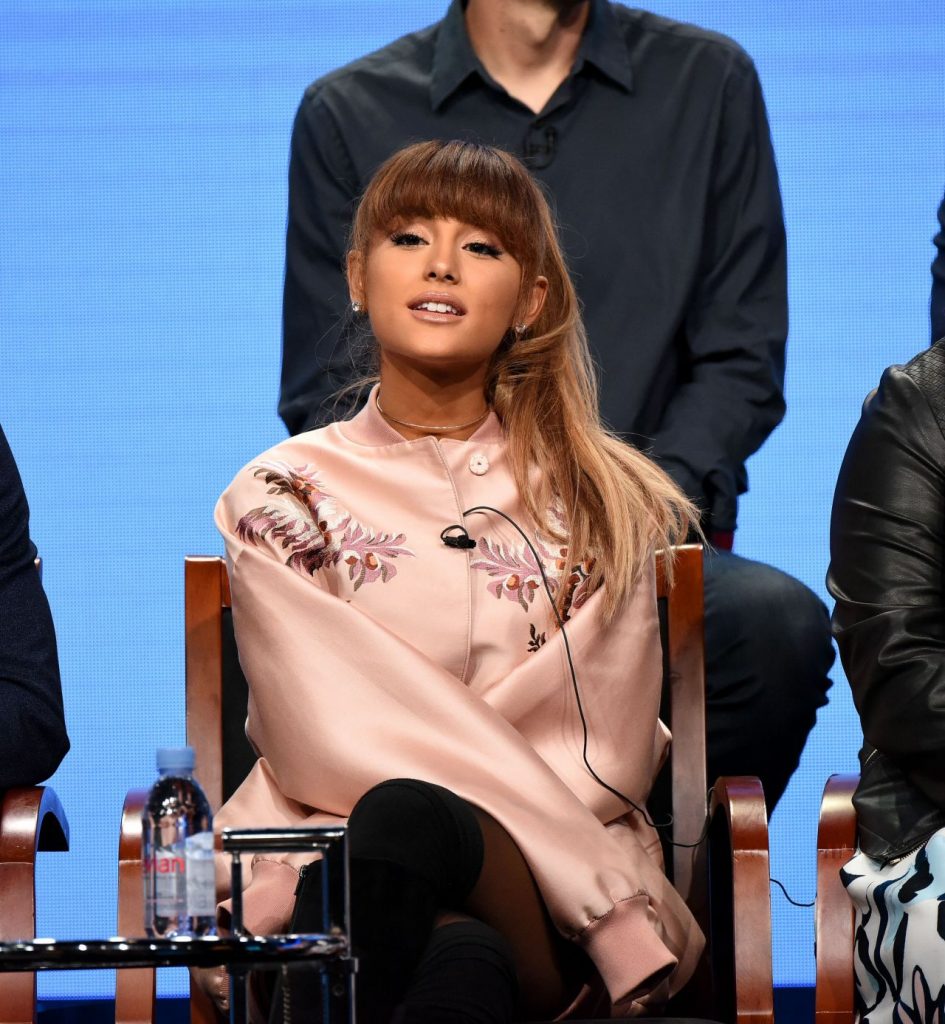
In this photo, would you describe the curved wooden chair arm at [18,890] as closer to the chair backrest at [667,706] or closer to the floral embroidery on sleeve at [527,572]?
the chair backrest at [667,706]

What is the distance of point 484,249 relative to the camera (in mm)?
2521

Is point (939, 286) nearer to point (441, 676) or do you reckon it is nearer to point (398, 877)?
point (441, 676)

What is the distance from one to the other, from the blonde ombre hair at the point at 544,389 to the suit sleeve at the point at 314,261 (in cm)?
45

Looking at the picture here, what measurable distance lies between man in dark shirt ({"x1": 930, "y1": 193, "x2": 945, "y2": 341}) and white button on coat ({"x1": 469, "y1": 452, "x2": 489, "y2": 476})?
0.77 metres

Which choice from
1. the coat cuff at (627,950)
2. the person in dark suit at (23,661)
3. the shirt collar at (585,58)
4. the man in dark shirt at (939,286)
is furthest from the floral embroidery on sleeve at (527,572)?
the shirt collar at (585,58)

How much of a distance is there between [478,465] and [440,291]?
215mm

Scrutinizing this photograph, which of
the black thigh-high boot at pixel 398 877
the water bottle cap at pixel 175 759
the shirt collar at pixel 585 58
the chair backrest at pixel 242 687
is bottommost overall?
the black thigh-high boot at pixel 398 877

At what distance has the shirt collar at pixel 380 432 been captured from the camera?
250cm

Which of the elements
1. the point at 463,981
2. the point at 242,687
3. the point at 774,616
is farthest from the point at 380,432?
the point at 463,981

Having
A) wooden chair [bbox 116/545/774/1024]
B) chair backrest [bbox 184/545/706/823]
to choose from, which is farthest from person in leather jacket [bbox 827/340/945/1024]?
chair backrest [bbox 184/545/706/823]

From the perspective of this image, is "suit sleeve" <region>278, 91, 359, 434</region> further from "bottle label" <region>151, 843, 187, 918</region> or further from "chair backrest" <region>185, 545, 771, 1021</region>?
"bottle label" <region>151, 843, 187, 918</region>

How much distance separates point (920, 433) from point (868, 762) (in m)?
0.36

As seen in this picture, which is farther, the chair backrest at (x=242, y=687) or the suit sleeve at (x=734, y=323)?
the suit sleeve at (x=734, y=323)

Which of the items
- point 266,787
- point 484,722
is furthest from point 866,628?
point 266,787
